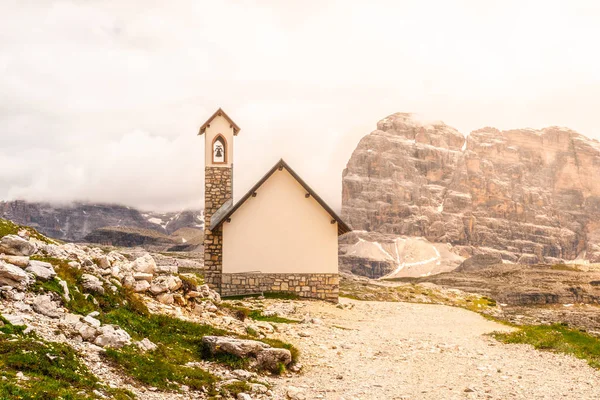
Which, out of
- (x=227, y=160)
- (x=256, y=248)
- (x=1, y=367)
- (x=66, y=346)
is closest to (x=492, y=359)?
(x=66, y=346)

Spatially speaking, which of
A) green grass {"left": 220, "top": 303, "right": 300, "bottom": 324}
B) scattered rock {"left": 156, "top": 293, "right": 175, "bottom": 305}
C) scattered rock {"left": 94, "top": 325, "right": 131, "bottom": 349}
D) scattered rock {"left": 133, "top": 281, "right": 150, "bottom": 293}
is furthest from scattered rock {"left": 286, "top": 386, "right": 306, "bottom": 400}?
green grass {"left": 220, "top": 303, "right": 300, "bottom": 324}

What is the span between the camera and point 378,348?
19797 millimetres

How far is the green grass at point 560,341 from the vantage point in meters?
20.6

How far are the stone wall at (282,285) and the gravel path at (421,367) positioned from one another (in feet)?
24.5

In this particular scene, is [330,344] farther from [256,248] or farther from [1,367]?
[256,248]

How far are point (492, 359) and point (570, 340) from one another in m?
6.89

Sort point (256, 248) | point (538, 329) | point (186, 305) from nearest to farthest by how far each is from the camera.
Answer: point (186, 305) → point (538, 329) → point (256, 248)

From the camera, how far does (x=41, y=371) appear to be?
1008 centimetres

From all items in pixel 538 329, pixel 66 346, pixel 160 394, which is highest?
pixel 66 346

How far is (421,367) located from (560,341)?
30.5 feet

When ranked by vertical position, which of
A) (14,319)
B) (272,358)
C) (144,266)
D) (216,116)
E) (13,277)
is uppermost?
(216,116)

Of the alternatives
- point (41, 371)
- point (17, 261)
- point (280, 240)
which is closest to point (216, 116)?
point (280, 240)

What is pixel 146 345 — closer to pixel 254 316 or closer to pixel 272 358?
pixel 272 358

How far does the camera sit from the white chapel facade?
34188mm
